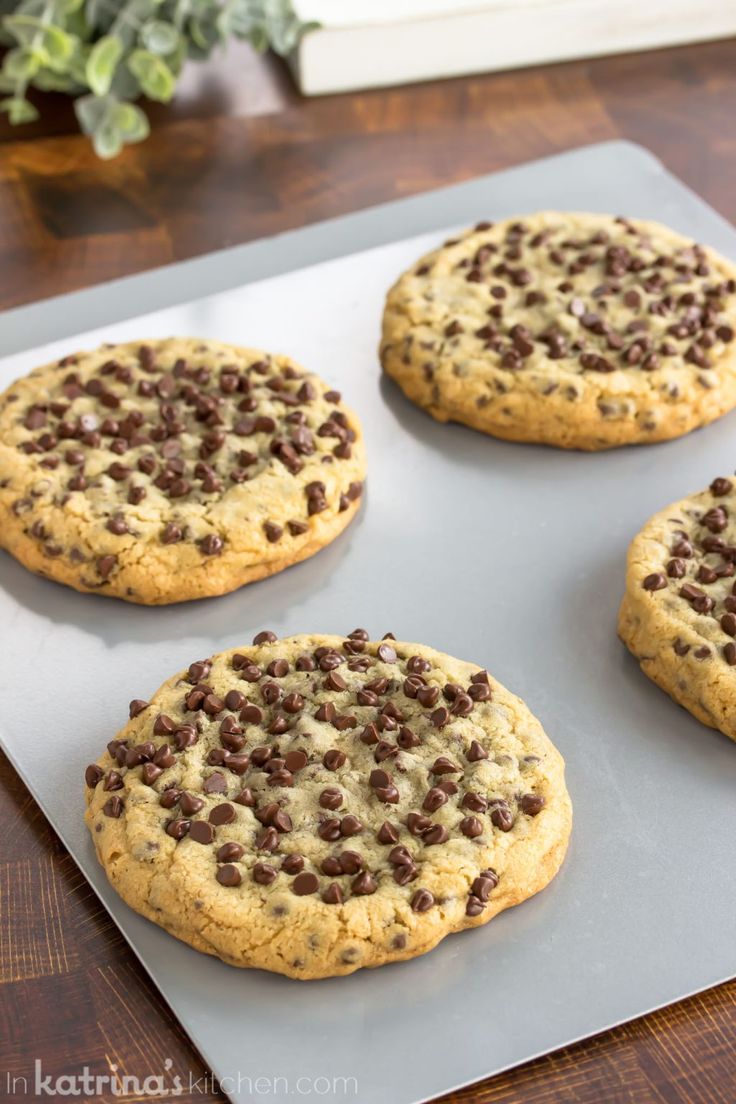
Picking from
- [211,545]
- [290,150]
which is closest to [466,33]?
[290,150]

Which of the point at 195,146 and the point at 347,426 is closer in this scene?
the point at 347,426

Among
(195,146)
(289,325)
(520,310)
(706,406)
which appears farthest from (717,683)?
(195,146)

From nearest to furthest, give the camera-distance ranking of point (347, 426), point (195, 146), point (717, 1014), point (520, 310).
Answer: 1. point (717, 1014)
2. point (347, 426)
3. point (520, 310)
4. point (195, 146)

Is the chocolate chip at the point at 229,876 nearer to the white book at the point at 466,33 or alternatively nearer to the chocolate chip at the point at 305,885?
the chocolate chip at the point at 305,885

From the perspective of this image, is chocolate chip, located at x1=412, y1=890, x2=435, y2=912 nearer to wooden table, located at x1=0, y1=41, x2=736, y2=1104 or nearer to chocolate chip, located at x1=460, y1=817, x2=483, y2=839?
chocolate chip, located at x1=460, y1=817, x2=483, y2=839

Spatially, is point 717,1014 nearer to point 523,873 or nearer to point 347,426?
point 523,873

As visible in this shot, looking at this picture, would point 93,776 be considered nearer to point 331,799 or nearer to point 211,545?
point 331,799

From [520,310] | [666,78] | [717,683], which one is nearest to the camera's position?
[717,683]

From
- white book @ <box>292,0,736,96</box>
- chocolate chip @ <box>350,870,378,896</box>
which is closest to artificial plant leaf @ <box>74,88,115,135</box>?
white book @ <box>292,0,736,96</box>
